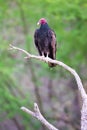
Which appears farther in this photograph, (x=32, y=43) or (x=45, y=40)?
(x=32, y=43)

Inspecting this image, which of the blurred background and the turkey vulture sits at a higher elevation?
the blurred background

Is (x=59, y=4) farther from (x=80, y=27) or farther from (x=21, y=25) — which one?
(x=21, y=25)

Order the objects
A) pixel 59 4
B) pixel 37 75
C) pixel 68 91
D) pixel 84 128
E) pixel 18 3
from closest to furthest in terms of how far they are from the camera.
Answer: pixel 84 128
pixel 59 4
pixel 18 3
pixel 37 75
pixel 68 91

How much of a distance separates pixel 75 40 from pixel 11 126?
3.99 meters

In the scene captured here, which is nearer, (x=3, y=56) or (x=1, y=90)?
(x=1, y=90)

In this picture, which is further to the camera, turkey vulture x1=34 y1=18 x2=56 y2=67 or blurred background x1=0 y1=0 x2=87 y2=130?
blurred background x1=0 y1=0 x2=87 y2=130

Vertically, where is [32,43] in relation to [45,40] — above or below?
above

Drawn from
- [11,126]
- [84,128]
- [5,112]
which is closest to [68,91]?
[11,126]

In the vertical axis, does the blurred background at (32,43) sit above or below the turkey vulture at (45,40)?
above

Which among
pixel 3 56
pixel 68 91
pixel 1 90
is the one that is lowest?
pixel 1 90

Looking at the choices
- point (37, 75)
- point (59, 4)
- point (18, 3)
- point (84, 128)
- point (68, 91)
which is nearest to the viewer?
point (84, 128)

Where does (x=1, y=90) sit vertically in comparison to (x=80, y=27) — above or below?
below

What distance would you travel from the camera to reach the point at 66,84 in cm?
1238

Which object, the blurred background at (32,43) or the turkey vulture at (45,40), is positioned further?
the blurred background at (32,43)
